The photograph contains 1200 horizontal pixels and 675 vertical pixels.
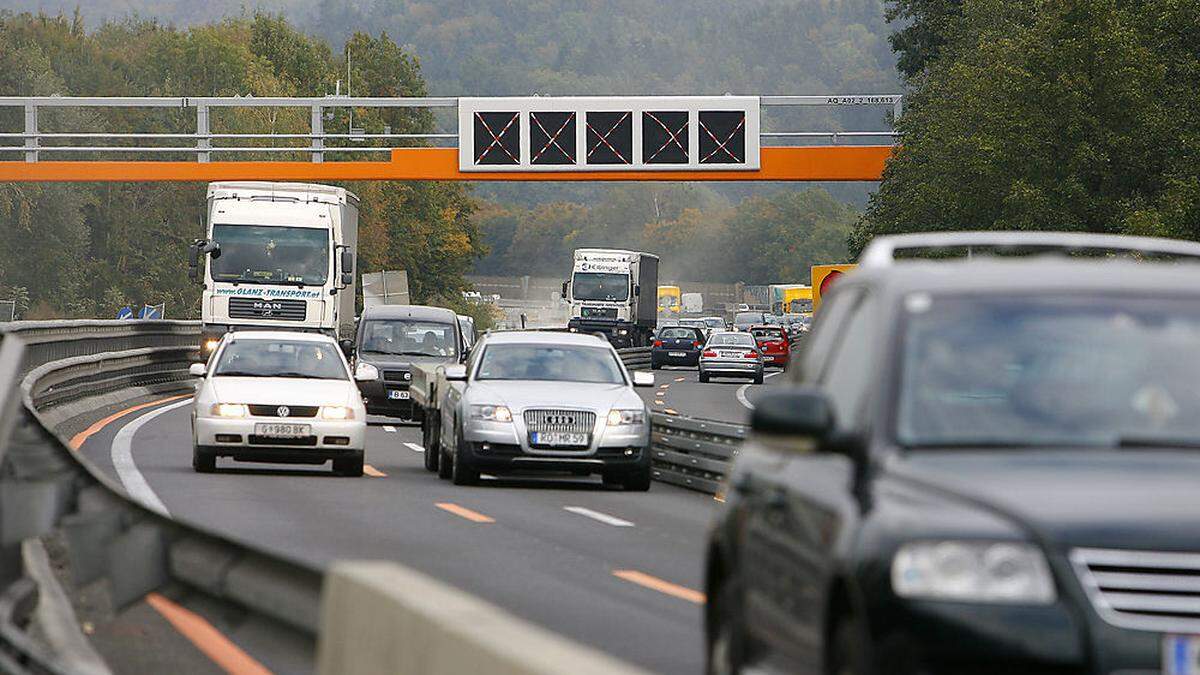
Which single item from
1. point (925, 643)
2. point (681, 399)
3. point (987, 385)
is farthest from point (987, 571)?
point (681, 399)

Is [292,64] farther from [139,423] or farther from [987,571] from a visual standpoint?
[987,571]

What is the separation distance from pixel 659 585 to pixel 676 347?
67653mm

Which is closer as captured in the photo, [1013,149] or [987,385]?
[987,385]

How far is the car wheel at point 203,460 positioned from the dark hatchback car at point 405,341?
13.5 meters

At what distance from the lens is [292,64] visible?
135m

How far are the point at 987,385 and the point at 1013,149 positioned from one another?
4584 cm

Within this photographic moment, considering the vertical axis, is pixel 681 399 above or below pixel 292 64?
below

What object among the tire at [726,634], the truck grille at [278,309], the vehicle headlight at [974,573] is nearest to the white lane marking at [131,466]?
the tire at [726,634]

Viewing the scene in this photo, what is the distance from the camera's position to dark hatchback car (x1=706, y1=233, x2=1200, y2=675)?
5.66 metres

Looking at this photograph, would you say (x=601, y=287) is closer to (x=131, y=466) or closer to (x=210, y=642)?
(x=131, y=466)

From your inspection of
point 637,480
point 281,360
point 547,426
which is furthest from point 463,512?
point 281,360

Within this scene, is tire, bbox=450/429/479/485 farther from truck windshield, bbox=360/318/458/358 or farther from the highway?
truck windshield, bbox=360/318/458/358

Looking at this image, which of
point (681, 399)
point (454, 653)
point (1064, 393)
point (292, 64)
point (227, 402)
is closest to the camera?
point (454, 653)

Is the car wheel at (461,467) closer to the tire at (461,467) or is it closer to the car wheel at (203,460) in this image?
the tire at (461,467)
